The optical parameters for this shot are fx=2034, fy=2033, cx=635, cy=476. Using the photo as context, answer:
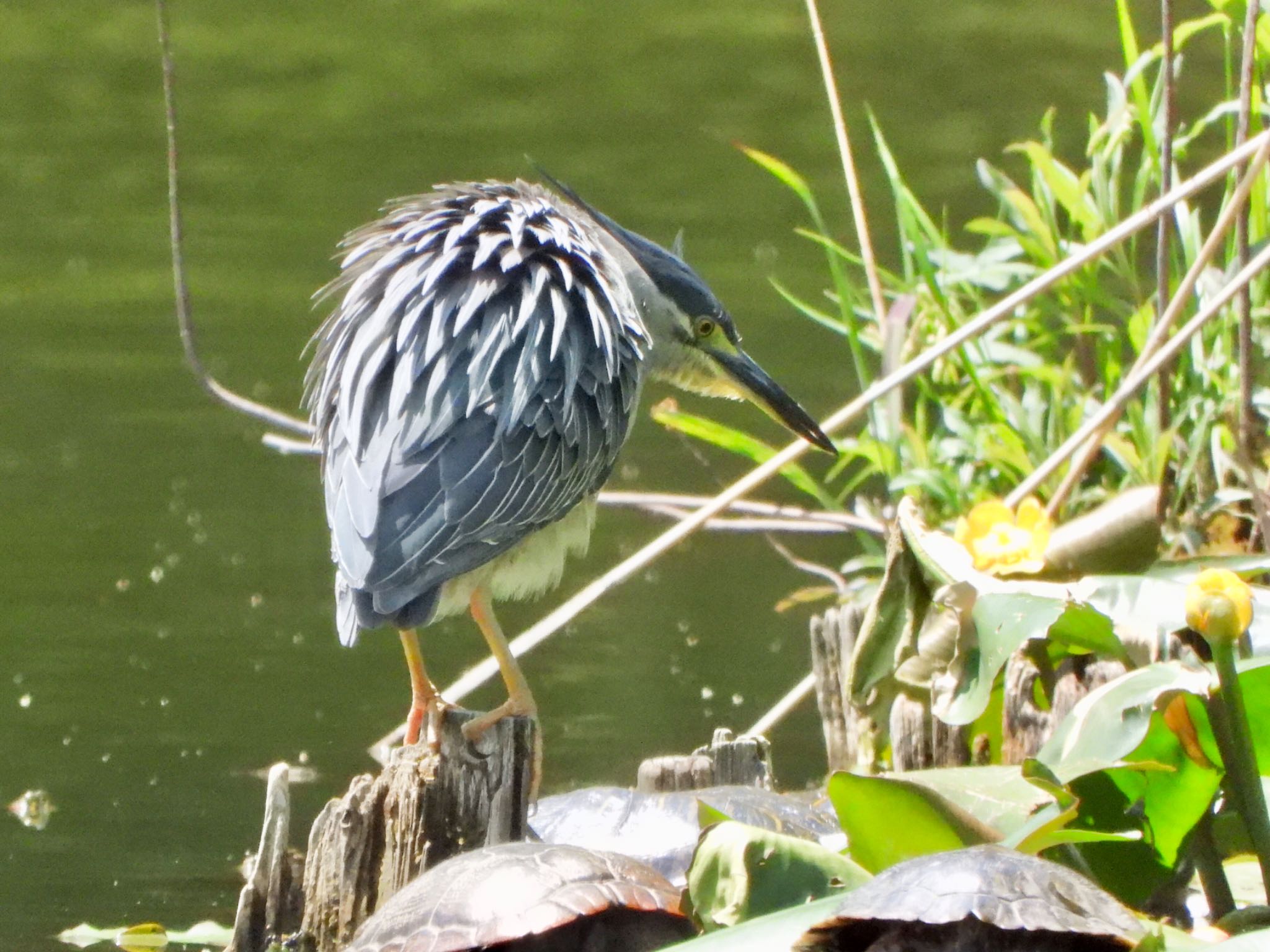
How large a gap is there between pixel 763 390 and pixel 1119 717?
1.94 metres

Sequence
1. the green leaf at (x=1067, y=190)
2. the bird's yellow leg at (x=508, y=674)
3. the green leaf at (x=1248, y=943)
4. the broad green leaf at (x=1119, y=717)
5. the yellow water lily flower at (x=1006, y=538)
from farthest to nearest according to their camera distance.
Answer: the green leaf at (x=1067, y=190) → the yellow water lily flower at (x=1006, y=538) → the bird's yellow leg at (x=508, y=674) → the broad green leaf at (x=1119, y=717) → the green leaf at (x=1248, y=943)

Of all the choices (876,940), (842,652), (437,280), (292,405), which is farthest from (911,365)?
(292,405)

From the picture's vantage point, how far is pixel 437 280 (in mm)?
3861

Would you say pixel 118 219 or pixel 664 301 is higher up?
pixel 118 219

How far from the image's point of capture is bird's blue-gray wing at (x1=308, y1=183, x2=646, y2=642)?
135 inches

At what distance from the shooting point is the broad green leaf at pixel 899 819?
297cm

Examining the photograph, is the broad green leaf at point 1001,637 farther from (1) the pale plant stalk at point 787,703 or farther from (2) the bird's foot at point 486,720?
(1) the pale plant stalk at point 787,703

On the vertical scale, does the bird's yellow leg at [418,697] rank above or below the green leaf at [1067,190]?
below

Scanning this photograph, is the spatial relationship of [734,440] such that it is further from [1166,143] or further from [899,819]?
[899,819]

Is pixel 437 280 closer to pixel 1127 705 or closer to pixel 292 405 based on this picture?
pixel 1127 705

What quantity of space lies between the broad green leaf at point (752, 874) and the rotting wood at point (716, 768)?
0.78 meters

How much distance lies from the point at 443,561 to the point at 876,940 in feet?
3.43

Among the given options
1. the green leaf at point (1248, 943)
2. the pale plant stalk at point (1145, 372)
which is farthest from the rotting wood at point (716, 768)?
the green leaf at point (1248, 943)

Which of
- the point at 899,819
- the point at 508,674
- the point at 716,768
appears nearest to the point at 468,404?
the point at 508,674
